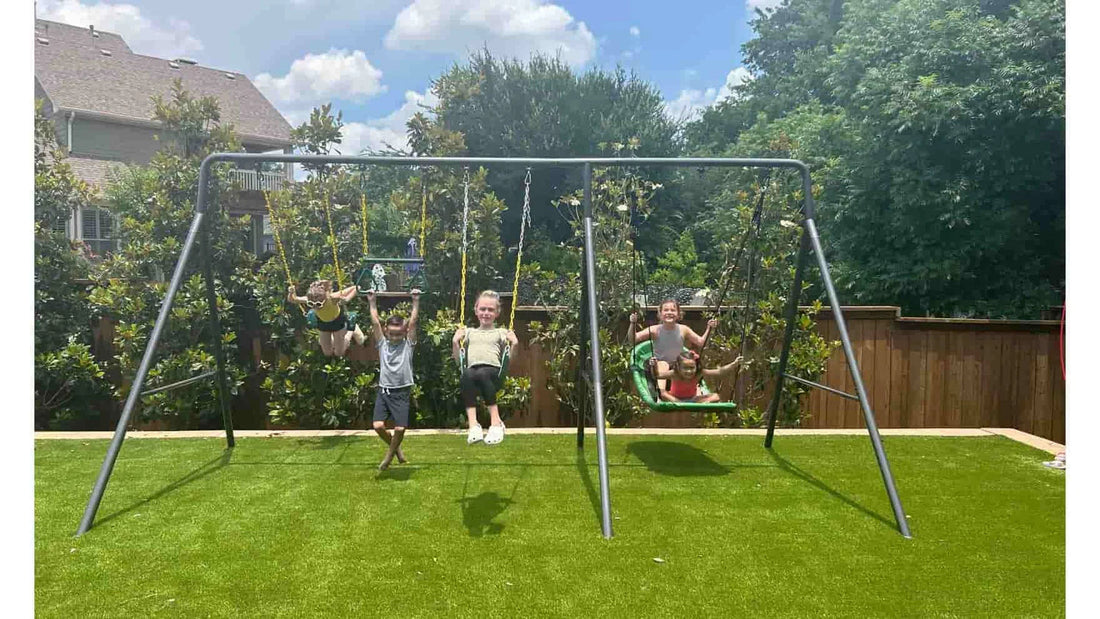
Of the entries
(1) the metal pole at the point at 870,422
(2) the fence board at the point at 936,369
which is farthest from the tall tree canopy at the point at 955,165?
(1) the metal pole at the point at 870,422

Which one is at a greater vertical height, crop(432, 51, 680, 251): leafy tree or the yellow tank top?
crop(432, 51, 680, 251): leafy tree

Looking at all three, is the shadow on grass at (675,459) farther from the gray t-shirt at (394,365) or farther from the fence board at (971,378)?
the fence board at (971,378)

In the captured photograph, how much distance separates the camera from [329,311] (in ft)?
18.0

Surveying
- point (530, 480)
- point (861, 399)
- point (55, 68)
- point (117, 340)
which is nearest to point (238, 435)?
point (117, 340)

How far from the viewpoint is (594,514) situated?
4.23 m

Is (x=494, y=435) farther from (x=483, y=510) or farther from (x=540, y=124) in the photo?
(x=540, y=124)

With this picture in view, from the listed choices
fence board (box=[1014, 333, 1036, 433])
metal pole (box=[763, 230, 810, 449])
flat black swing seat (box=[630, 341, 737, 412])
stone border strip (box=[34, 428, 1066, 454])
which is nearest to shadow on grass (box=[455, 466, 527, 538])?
flat black swing seat (box=[630, 341, 737, 412])

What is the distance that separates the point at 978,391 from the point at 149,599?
798 cm

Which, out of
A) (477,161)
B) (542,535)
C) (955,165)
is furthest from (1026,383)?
(477,161)

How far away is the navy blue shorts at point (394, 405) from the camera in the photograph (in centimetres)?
496

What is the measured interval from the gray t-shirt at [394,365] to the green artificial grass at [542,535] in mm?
692

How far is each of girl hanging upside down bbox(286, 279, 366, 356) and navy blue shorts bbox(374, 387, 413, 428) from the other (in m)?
0.62

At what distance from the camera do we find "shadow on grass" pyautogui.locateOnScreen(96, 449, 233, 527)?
4.22 metres

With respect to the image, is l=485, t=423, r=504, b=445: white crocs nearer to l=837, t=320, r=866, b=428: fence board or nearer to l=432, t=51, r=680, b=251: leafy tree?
l=837, t=320, r=866, b=428: fence board
